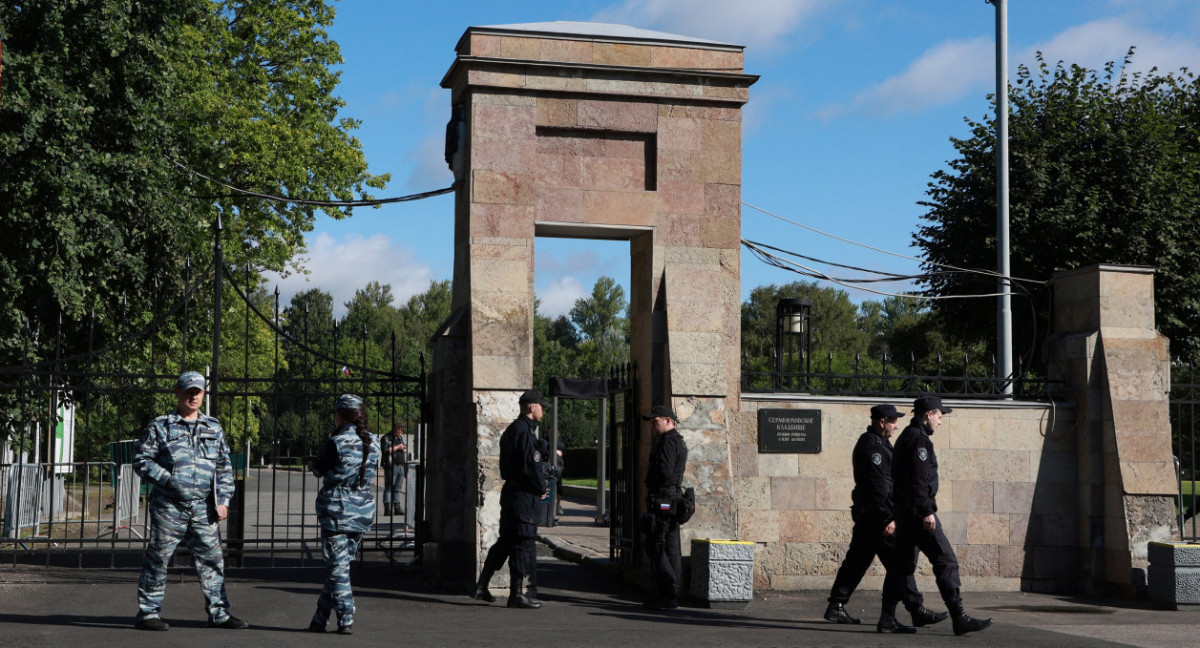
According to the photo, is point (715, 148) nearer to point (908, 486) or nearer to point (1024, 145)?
point (908, 486)

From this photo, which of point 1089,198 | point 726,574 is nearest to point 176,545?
point 726,574

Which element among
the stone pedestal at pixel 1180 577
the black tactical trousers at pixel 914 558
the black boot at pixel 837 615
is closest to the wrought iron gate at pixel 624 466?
the black boot at pixel 837 615

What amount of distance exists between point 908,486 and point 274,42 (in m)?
19.9

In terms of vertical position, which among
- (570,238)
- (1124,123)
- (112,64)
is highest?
(1124,123)

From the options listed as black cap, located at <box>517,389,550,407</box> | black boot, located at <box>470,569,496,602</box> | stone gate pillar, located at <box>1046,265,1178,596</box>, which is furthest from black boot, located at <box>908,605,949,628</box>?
stone gate pillar, located at <box>1046,265,1178,596</box>

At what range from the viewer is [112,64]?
1691 centimetres

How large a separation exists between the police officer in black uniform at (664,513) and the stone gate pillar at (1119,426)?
188 inches

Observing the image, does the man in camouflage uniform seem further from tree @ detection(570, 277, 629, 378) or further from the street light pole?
Answer: tree @ detection(570, 277, 629, 378)

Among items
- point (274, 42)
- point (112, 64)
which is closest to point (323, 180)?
point (274, 42)

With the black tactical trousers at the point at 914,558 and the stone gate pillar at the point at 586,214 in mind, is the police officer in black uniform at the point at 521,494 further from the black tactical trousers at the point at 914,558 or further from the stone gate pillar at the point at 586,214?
the black tactical trousers at the point at 914,558

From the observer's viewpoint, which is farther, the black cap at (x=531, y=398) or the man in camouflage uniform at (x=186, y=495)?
the black cap at (x=531, y=398)

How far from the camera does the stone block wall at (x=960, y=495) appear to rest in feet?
38.7

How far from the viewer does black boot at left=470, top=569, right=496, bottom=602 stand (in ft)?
34.0

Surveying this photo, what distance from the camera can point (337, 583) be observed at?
8.47 meters
